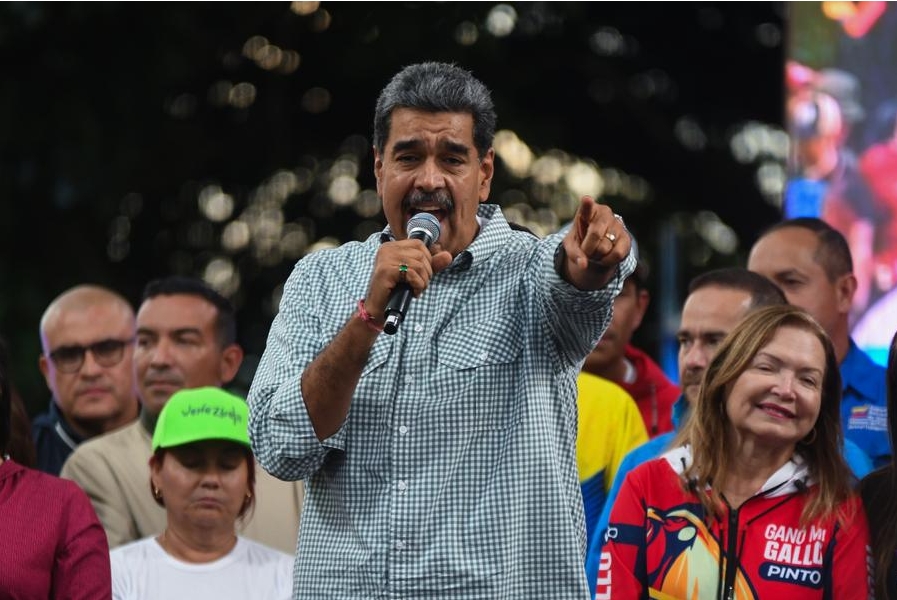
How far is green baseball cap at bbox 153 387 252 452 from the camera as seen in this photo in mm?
5316

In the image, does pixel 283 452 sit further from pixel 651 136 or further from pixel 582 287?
pixel 651 136

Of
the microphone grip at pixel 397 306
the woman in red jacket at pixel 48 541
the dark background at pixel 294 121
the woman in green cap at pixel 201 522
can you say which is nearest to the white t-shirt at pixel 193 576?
the woman in green cap at pixel 201 522

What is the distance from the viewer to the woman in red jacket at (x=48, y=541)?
4.42 metres

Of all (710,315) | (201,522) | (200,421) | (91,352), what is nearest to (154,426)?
(91,352)

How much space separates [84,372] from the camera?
667cm

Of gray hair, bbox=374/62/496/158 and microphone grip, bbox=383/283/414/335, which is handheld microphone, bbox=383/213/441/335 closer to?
microphone grip, bbox=383/283/414/335

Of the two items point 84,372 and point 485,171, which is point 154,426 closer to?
point 84,372

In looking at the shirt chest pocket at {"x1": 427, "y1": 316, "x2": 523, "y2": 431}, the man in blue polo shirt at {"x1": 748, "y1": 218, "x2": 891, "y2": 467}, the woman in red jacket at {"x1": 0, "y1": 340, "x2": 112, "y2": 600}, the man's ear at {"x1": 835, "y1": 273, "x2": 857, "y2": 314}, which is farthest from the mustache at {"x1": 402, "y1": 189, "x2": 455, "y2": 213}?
the man's ear at {"x1": 835, "y1": 273, "x2": 857, "y2": 314}

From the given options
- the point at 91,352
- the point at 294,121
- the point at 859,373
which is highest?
the point at 294,121

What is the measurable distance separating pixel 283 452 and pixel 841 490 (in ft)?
5.42

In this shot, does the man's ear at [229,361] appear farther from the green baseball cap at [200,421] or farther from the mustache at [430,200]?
the mustache at [430,200]

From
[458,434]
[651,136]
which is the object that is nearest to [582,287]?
[458,434]

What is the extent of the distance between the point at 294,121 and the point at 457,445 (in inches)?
292

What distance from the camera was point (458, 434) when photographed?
12.1ft
